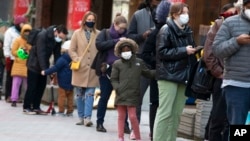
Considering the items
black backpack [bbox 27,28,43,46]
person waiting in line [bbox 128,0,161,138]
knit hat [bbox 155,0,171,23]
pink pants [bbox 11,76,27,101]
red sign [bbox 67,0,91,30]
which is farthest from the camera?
red sign [bbox 67,0,91,30]

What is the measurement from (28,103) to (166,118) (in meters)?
5.83

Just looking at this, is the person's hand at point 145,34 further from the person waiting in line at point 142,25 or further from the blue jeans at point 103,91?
the blue jeans at point 103,91

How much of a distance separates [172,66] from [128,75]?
162 centimetres

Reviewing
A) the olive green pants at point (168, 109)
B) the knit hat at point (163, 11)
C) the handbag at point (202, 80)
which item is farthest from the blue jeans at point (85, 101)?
the handbag at point (202, 80)

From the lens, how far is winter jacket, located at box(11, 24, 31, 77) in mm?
15898

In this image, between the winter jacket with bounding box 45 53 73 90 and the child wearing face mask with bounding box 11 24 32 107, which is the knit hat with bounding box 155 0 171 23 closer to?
the winter jacket with bounding box 45 53 73 90

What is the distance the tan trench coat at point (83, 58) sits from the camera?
13125 mm

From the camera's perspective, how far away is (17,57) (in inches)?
639

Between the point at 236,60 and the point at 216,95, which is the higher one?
the point at 236,60

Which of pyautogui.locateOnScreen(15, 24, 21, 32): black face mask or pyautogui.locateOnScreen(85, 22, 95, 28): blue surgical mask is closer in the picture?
pyautogui.locateOnScreen(85, 22, 95, 28): blue surgical mask

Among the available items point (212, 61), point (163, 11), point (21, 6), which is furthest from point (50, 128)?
point (21, 6)

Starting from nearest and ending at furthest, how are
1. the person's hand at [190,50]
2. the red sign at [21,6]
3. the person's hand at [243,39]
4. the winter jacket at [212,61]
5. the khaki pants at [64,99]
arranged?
the person's hand at [243,39], the winter jacket at [212,61], the person's hand at [190,50], the khaki pants at [64,99], the red sign at [21,6]

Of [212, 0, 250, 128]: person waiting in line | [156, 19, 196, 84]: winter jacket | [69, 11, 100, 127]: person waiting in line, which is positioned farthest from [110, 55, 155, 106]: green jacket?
[212, 0, 250, 128]: person waiting in line

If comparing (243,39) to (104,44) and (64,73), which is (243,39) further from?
(64,73)
